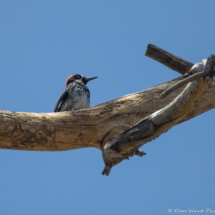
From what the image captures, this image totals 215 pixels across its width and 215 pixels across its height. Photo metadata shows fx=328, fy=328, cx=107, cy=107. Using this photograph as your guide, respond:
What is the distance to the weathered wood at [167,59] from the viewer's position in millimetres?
4230

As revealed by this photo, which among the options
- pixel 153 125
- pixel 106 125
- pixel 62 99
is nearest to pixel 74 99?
pixel 62 99

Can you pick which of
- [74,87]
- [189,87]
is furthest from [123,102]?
[74,87]

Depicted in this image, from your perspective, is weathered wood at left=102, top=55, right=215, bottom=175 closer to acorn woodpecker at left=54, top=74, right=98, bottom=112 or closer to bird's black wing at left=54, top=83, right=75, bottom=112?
acorn woodpecker at left=54, top=74, right=98, bottom=112

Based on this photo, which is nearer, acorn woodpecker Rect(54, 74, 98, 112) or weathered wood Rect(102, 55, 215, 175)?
weathered wood Rect(102, 55, 215, 175)

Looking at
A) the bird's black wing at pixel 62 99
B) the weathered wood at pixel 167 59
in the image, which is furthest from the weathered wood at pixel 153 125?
the bird's black wing at pixel 62 99

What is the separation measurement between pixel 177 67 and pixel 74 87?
7.62 ft

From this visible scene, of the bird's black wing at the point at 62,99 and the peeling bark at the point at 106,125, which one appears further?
the bird's black wing at the point at 62,99

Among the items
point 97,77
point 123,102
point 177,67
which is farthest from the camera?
point 97,77

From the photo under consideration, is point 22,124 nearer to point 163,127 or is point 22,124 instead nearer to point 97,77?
point 163,127

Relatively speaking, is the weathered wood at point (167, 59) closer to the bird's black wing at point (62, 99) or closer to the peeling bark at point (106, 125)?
the peeling bark at point (106, 125)

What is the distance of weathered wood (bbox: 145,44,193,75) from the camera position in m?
4.23

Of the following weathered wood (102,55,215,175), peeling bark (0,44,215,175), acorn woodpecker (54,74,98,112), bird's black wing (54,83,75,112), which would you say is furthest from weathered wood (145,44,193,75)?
bird's black wing (54,83,75,112)

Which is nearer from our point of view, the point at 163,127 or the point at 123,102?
the point at 163,127

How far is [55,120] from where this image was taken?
12.1 ft
